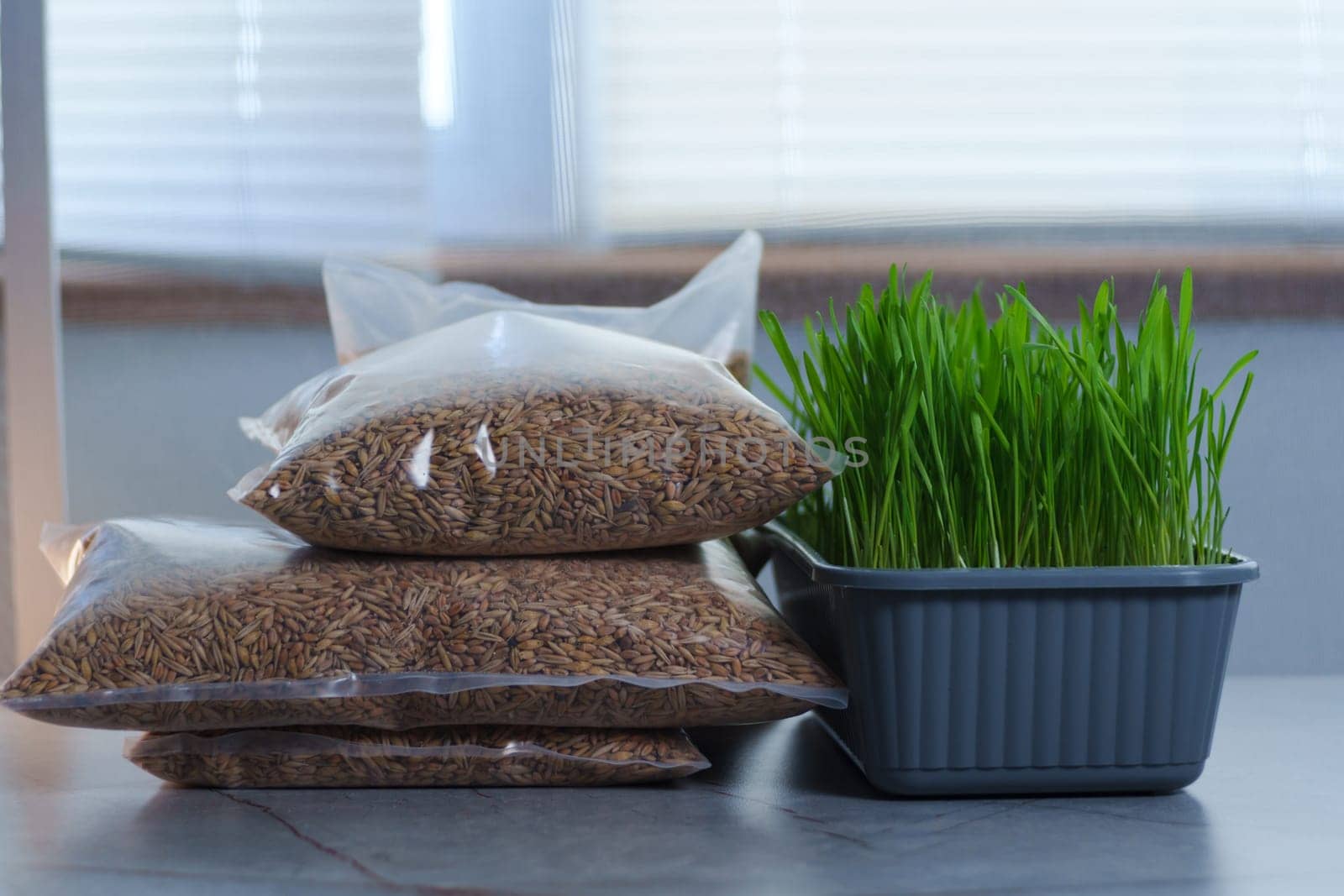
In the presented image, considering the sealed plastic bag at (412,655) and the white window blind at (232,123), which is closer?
the sealed plastic bag at (412,655)

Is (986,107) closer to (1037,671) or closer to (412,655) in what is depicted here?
(1037,671)

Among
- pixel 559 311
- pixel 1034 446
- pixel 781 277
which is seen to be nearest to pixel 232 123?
pixel 559 311

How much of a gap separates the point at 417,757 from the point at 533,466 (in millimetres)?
190

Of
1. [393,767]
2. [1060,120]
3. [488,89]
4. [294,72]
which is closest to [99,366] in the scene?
[294,72]

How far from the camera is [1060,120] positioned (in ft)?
3.93

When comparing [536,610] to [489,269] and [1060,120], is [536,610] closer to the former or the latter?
[489,269]

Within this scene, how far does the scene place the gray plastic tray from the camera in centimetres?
64

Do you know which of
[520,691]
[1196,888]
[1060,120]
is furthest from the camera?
[1060,120]

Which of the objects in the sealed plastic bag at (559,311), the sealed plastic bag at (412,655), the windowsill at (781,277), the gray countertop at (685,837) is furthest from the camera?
the windowsill at (781,277)

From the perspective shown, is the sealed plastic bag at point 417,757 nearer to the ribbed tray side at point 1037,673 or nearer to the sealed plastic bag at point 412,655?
the sealed plastic bag at point 412,655

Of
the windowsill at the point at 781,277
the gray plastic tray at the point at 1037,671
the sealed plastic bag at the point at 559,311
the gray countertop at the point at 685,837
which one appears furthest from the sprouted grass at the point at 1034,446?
the windowsill at the point at 781,277

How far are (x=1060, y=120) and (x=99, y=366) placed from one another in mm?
1055

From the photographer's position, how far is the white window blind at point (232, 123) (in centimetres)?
120

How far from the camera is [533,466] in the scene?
2.28ft
